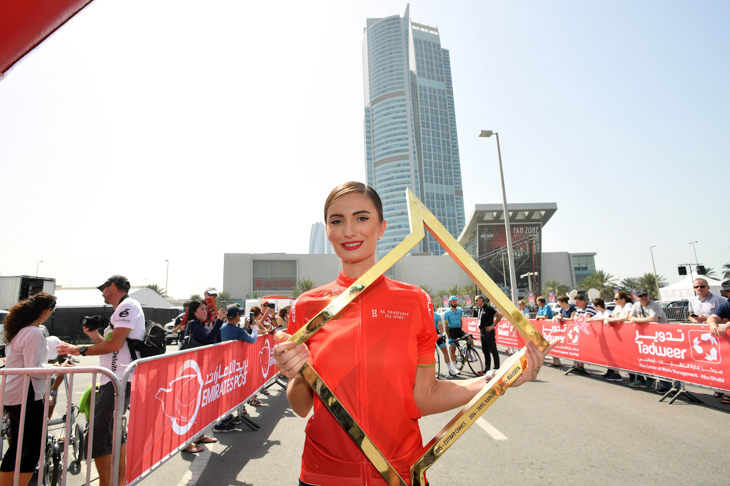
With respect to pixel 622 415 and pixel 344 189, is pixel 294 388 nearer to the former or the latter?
pixel 344 189

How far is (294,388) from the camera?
5.24ft

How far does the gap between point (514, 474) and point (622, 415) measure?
337 centimetres

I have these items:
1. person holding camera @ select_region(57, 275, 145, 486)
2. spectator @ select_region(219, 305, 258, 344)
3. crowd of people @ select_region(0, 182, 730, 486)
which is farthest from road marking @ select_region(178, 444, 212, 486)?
crowd of people @ select_region(0, 182, 730, 486)

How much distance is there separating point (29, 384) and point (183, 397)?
1.39 m

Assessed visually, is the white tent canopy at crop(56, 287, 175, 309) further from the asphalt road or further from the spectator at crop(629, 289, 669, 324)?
the spectator at crop(629, 289, 669, 324)

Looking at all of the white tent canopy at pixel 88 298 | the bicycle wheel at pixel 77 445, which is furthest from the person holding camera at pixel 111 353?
the white tent canopy at pixel 88 298

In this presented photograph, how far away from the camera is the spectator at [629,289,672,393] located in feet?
27.4

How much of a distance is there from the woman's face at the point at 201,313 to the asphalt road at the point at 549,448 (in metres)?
1.83

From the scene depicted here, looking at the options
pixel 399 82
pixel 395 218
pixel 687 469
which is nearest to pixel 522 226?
pixel 395 218

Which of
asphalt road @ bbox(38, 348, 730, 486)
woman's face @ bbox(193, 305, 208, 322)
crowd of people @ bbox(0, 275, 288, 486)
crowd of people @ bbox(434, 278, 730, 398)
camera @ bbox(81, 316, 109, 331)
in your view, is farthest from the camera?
crowd of people @ bbox(434, 278, 730, 398)

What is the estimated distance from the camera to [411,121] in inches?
6722

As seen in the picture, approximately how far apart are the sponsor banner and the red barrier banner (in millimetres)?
5615

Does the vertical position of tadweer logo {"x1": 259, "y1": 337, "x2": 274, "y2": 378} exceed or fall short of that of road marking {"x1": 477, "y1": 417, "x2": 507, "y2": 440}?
it exceeds it

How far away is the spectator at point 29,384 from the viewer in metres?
3.33
